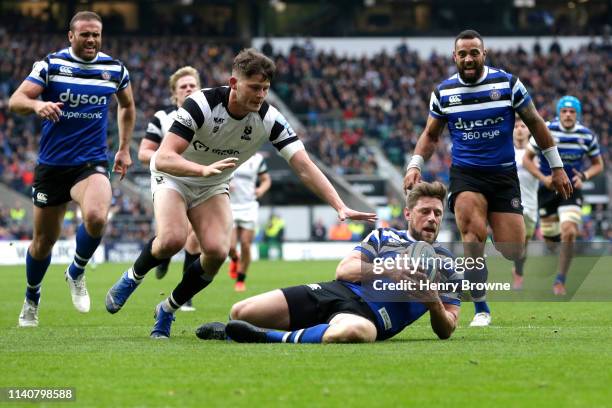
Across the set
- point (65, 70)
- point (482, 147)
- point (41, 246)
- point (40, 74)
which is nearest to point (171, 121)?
point (65, 70)

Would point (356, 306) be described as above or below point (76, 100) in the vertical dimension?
below

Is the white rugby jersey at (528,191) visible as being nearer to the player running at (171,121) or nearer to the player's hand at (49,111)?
the player running at (171,121)

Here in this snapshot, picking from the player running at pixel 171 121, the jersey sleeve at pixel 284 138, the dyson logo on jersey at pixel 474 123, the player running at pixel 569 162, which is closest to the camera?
the jersey sleeve at pixel 284 138

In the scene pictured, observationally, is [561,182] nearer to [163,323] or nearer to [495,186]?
[495,186]

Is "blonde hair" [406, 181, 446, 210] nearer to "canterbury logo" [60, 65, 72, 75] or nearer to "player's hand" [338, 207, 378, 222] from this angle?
"player's hand" [338, 207, 378, 222]

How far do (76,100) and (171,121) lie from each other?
3.44ft

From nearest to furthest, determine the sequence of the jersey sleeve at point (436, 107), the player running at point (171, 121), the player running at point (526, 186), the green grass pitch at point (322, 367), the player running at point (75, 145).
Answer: the green grass pitch at point (322, 367), the player running at point (75, 145), the jersey sleeve at point (436, 107), the player running at point (171, 121), the player running at point (526, 186)

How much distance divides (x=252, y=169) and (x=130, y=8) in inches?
1481

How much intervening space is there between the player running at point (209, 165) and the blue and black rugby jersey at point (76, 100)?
1.40 meters

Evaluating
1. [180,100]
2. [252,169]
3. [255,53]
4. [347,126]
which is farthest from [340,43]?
[255,53]

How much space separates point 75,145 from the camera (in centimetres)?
1055

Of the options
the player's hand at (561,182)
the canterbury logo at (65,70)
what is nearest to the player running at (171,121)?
the canterbury logo at (65,70)

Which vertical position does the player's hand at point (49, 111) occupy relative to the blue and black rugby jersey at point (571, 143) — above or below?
above

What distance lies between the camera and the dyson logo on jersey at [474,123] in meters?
10.5
